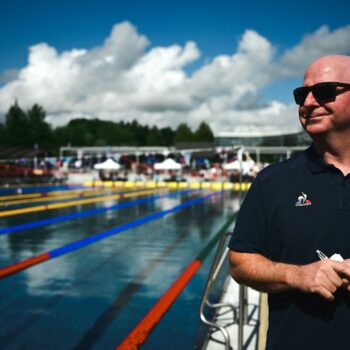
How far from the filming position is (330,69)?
1.52 meters

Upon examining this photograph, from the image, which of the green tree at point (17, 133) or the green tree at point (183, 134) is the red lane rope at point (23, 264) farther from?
the green tree at point (183, 134)

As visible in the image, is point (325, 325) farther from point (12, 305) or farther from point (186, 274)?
point (186, 274)

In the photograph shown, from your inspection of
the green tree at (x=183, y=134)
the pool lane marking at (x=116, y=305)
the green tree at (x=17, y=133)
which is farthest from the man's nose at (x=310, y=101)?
the green tree at (x=183, y=134)

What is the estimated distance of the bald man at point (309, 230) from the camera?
1.38 metres

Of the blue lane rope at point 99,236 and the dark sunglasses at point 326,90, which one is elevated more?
the dark sunglasses at point 326,90

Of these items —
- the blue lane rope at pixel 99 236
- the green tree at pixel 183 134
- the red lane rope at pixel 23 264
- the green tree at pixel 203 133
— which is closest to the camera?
the red lane rope at pixel 23 264

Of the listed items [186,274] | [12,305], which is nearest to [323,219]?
[12,305]

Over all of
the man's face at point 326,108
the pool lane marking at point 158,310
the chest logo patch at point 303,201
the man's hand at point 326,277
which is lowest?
the pool lane marking at point 158,310

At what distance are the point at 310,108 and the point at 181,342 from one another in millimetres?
2589

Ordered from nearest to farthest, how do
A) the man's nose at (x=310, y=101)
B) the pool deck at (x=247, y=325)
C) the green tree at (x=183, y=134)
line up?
the man's nose at (x=310, y=101), the pool deck at (x=247, y=325), the green tree at (x=183, y=134)

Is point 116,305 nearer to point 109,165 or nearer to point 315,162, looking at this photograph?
point 315,162

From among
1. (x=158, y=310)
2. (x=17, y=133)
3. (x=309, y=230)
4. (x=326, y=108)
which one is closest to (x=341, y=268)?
(x=309, y=230)

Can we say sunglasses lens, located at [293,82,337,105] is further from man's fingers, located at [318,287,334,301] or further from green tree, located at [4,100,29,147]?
green tree, located at [4,100,29,147]

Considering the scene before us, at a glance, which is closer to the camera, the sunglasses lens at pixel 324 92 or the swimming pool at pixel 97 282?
the sunglasses lens at pixel 324 92
